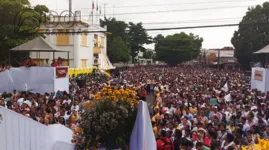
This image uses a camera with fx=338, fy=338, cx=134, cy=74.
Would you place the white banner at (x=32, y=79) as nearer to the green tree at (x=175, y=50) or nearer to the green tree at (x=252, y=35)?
the green tree at (x=252, y=35)

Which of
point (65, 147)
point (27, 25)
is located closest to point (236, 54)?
point (27, 25)

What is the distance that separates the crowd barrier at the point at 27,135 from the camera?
4828 millimetres

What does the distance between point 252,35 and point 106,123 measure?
145ft

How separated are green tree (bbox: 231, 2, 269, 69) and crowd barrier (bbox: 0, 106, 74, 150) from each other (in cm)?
4198

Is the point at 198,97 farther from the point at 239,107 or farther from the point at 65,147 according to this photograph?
the point at 65,147

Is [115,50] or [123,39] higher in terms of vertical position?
[123,39]

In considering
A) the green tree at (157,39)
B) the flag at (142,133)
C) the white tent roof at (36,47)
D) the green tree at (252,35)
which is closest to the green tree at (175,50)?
the green tree at (157,39)

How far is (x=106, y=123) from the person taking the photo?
443 cm

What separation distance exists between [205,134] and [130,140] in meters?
3.51

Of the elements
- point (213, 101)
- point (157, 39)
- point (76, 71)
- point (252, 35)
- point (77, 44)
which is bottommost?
point (213, 101)

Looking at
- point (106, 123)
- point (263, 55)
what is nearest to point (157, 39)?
point (263, 55)

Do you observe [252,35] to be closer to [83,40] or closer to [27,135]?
[83,40]

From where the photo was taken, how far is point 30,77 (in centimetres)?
1609

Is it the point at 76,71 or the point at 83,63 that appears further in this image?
the point at 83,63
